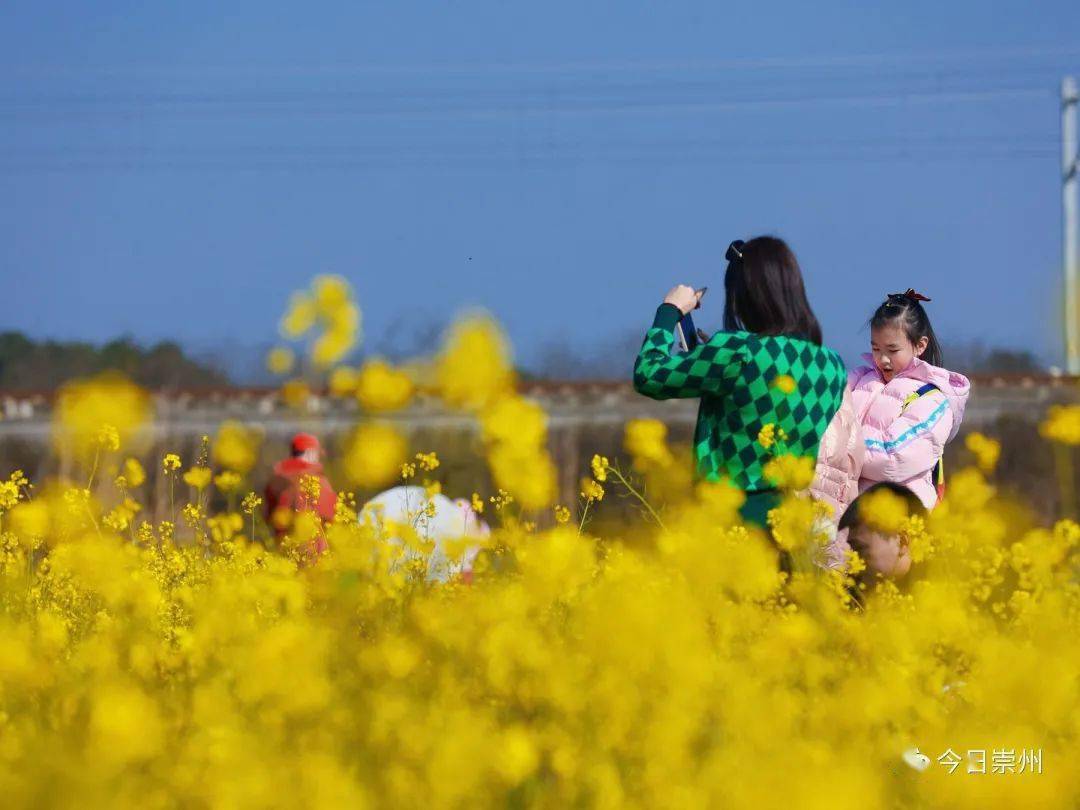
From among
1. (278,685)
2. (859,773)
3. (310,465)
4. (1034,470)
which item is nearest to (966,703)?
(859,773)

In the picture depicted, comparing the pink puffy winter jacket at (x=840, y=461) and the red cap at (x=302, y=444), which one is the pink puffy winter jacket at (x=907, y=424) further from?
the red cap at (x=302, y=444)

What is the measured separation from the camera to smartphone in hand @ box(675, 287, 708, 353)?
146 inches

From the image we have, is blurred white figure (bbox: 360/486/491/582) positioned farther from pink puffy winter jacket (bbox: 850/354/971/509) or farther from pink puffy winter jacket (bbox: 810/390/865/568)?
pink puffy winter jacket (bbox: 850/354/971/509)

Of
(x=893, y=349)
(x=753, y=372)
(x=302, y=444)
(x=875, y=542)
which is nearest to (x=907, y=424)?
(x=893, y=349)

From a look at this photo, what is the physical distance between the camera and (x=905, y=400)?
12.7 feet

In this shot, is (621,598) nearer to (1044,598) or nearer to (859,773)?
(859,773)

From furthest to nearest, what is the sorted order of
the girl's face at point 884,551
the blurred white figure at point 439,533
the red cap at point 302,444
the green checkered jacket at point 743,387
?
the red cap at point 302,444 < the girl's face at point 884,551 < the green checkered jacket at point 743,387 < the blurred white figure at point 439,533

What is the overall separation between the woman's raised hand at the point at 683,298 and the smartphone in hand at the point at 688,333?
0.9 inches

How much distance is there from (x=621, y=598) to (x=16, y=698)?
3.10 ft

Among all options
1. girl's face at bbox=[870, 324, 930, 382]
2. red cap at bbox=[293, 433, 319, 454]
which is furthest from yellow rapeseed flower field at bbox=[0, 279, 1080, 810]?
red cap at bbox=[293, 433, 319, 454]

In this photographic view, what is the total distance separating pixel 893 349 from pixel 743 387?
557 millimetres

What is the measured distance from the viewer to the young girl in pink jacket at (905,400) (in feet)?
12.6

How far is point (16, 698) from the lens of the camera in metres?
2.37

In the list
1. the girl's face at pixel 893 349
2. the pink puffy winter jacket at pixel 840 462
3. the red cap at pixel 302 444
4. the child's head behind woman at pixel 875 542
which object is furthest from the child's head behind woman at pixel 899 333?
the red cap at pixel 302 444
